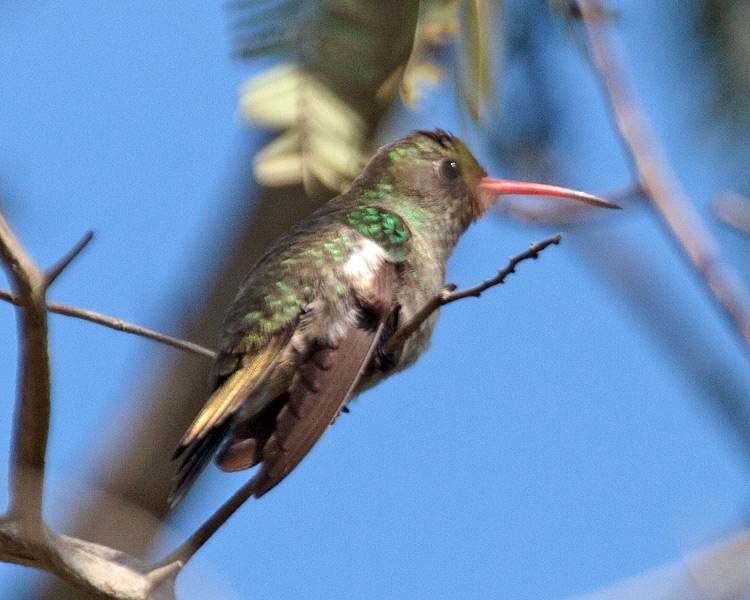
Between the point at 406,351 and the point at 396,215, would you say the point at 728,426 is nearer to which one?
the point at 406,351

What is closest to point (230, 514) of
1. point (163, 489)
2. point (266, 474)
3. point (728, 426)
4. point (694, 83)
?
point (266, 474)

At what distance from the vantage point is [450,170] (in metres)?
3.97

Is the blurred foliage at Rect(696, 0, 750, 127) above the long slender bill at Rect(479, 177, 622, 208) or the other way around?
above

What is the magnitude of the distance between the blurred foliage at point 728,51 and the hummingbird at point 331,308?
61 centimetres

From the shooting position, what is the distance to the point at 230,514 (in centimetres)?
238

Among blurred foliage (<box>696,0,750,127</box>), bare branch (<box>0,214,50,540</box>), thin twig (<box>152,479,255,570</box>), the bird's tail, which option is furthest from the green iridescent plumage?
blurred foliage (<box>696,0,750,127</box>)

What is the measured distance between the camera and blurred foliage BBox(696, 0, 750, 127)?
2.06m

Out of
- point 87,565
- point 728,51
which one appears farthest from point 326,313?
point 728,51

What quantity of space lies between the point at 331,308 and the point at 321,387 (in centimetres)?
37

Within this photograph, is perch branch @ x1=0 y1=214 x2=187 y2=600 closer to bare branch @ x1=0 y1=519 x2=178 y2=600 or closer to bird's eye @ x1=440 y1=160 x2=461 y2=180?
bare branch @ x1=0 y1=519 x2=178 y2=600

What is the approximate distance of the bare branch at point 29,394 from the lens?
1899 millimetres

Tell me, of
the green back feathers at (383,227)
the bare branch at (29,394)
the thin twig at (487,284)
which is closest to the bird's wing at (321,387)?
the green back feathers at (383,227)

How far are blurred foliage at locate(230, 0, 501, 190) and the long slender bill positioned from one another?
2.09ft

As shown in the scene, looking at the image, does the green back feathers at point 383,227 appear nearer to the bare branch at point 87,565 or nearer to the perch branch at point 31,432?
the bare branch at point 87,565
